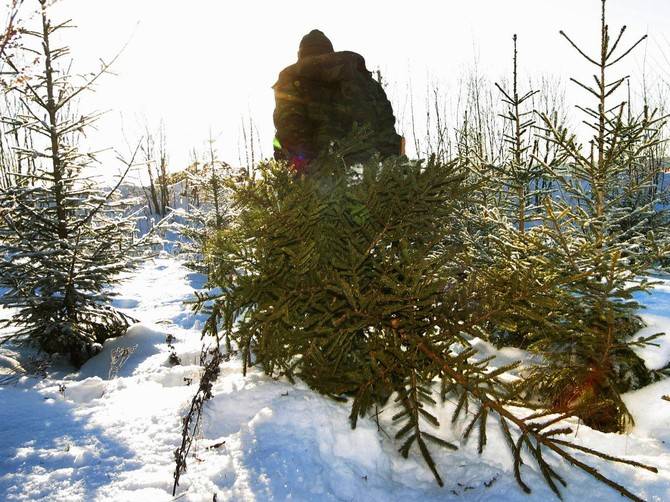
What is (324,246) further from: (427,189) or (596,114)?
(596,114)

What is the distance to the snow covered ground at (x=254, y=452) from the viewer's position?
6.53 ft

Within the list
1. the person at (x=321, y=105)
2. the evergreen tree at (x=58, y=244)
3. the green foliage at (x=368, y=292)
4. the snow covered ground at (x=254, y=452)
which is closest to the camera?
the snow covered ground at (x=254, y=452)

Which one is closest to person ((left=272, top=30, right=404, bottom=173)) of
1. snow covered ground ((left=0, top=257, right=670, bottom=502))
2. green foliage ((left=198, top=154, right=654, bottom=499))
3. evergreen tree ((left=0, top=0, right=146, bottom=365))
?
evergreen tree ((left=0, top=0, right=146, bottom=365))

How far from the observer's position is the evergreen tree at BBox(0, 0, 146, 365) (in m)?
5.07

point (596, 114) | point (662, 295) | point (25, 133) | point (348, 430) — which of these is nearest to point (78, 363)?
point (348, 430)

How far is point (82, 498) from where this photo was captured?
1.85 metres

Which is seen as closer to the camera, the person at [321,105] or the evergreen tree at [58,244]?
the evergreen tree at [58,244]

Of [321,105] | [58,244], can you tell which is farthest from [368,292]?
[321,105]

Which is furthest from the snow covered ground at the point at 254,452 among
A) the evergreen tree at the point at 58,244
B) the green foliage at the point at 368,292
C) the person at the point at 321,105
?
the person at the point at 321,105

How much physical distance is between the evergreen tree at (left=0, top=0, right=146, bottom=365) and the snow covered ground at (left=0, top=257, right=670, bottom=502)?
2.24m

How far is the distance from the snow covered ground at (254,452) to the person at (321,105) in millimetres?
8322

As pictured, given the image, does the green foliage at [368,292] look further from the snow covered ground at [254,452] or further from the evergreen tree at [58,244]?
the evergreen tree at [58,244]

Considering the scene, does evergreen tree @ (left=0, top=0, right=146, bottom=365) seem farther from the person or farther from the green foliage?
the person

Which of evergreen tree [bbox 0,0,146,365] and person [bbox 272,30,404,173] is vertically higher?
person [bbox 272,30,404,173]
